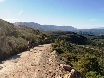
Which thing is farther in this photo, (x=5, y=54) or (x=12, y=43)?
(x=12, y=43)

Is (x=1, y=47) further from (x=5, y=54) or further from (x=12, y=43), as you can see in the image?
(x=12, y=43)

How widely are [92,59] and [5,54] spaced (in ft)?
34.9

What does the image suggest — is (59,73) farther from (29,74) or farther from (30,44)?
(30,44)

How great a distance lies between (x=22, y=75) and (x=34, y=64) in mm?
4391

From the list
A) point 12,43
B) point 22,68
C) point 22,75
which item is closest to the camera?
point 22,75

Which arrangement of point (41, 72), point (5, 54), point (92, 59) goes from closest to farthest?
1. point (41, 72)
2. point (92, 59)
3. point (5, 54)

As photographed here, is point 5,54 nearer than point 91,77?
No

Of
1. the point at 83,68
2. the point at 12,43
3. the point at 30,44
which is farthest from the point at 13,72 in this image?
the point at 30,44

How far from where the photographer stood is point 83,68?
70.5 feet

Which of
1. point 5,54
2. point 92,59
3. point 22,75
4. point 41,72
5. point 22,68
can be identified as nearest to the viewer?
point 22,75

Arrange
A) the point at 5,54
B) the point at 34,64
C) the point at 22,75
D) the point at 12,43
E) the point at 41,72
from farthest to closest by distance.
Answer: the point at 12,43
the point at 5,54
the point at 34,64
the point at 41,72
the point at 22,75

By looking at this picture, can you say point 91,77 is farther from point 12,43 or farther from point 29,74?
point 12,43

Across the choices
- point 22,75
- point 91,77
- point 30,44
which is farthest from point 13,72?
point 30,44

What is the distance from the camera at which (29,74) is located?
16.2m
